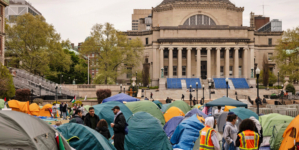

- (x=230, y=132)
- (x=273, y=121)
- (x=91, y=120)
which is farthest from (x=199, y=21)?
(x=230, y=132)

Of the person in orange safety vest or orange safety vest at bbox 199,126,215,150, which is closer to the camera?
the person in orange safety vest

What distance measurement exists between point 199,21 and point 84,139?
7427 centimetres

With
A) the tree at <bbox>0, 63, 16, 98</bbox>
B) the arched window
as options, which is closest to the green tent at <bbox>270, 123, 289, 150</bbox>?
the tree at <bbox>0, 63, 16, 98</bbox>

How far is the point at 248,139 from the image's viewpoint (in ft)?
28.2

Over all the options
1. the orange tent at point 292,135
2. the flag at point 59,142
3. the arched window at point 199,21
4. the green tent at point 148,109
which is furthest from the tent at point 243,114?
the arched window at point 199,21

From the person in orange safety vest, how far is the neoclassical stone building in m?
61.5

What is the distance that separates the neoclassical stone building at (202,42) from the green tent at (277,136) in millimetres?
57583

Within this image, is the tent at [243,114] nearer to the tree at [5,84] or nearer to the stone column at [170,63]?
the tree at [5,84]

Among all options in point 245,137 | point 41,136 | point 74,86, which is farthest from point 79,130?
point 74,86

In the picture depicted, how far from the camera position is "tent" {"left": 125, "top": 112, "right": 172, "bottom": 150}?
12.3 m

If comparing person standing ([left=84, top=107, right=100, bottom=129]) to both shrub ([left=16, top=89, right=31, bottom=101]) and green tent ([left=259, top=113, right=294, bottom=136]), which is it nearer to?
green tent ([left=259, top=113, right=294, bottom=136])

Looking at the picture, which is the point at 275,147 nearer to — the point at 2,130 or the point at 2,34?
the point at 2,130

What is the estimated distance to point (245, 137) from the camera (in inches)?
339

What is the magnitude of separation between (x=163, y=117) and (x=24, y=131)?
13.5m
